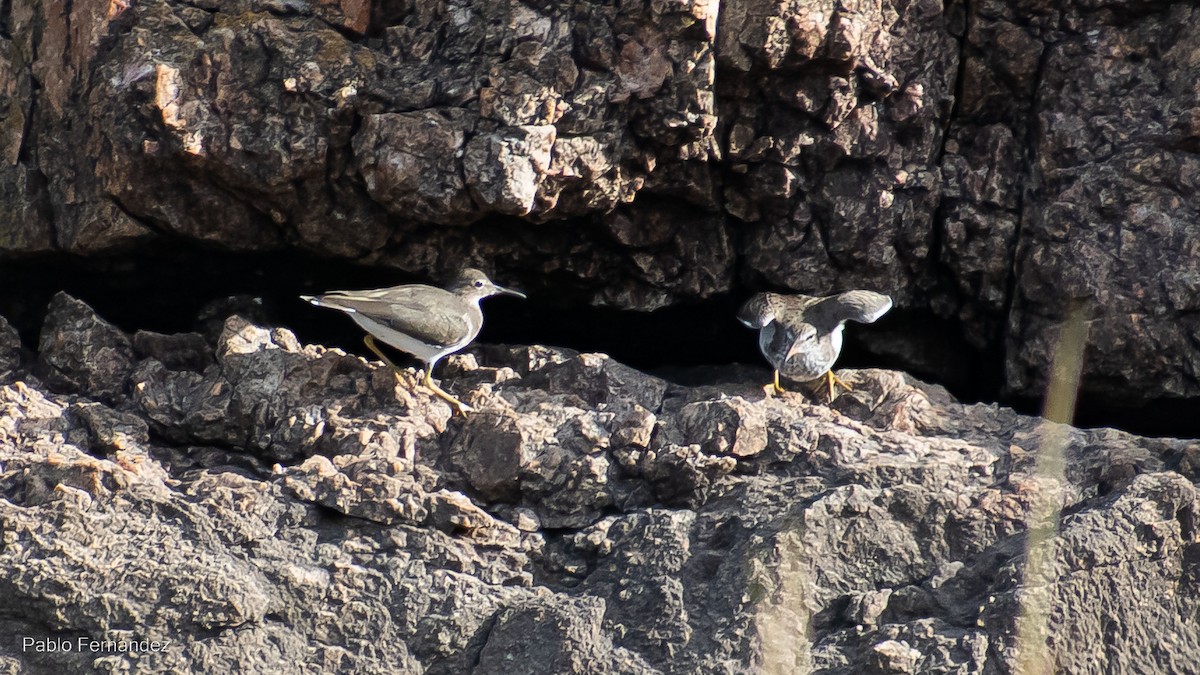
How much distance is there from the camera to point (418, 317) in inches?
241

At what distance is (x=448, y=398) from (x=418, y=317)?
44cm

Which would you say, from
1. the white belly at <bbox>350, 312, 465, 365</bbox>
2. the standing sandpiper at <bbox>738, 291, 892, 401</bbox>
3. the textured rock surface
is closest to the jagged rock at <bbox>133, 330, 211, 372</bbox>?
the textured rock surface

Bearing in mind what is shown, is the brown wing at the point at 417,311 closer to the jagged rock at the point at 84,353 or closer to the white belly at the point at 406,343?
the white belly at the point at 406,343

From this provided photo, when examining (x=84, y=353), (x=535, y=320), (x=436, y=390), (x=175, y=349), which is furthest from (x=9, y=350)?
(x=535, y=320)

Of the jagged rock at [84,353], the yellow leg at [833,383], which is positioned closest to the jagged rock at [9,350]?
the jagged rock at [84,353]

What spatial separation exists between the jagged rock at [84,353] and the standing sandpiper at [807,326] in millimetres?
3028

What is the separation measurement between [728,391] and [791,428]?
3.10ft

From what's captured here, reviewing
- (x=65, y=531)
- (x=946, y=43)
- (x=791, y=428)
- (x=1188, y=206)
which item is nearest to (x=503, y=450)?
(x=791, y=428)

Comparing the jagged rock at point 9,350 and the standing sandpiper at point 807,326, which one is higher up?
the standing sandpiper at point 807,326

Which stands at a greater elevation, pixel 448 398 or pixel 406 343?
pixel 406 343

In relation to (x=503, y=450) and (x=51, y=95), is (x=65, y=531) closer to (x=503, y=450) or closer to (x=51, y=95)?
(x=503, y=450)

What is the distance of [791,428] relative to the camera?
567cm

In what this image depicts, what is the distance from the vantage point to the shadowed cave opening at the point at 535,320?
673 centimetres

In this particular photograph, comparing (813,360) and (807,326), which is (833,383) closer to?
(813,360)
